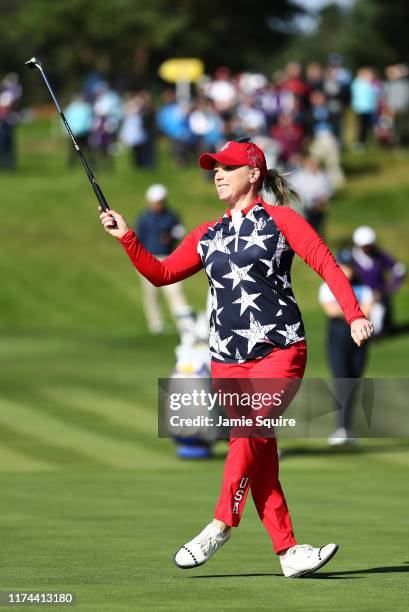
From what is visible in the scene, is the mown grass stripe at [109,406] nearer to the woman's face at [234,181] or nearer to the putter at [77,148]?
the putter at [77,148]

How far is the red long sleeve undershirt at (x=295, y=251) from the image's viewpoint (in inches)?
293

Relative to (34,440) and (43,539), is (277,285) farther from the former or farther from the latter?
(34,440)

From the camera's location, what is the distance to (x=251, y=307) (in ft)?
25.1

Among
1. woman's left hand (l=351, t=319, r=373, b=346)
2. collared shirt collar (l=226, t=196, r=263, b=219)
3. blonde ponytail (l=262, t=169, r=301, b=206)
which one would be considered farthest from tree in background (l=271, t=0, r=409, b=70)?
woman's left hand (l=351, t=319, r=373, b=346)

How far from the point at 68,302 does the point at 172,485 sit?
54.9 ft

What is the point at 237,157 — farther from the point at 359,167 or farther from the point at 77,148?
the point at 359,167

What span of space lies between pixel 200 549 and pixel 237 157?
192 cm

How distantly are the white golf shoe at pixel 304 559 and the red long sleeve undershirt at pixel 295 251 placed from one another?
115cm

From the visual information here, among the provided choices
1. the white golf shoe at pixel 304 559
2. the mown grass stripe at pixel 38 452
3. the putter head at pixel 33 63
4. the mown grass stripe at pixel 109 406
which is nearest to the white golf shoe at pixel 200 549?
Result: the white golf shoe at pixel 304 559

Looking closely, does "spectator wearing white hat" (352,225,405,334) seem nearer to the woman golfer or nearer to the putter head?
the putter head

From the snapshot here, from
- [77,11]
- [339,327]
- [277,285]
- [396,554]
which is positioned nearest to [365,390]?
[277,285]

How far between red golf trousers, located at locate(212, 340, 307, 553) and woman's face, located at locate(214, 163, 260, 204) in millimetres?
794

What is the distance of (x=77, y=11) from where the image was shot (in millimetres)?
69625

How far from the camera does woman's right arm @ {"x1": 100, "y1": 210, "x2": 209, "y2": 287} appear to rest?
304 inches
